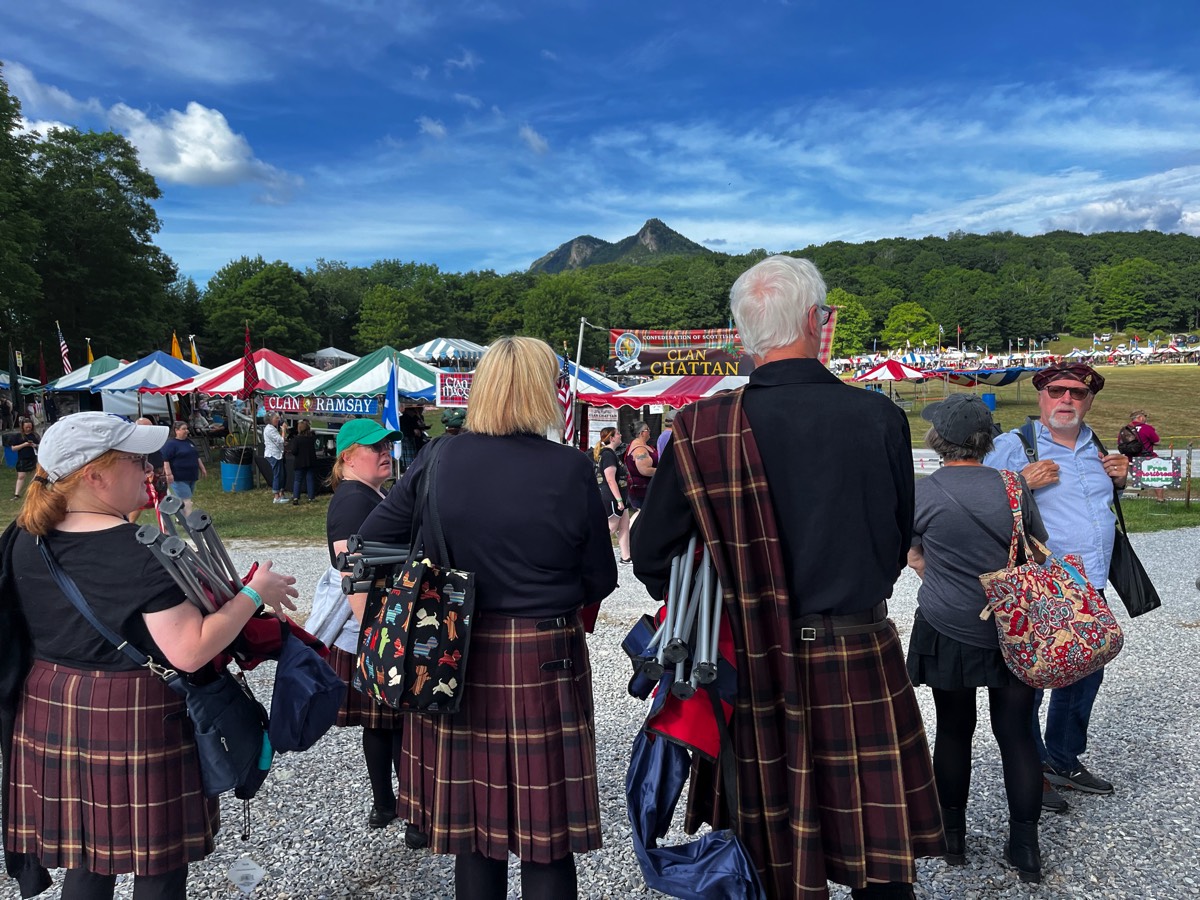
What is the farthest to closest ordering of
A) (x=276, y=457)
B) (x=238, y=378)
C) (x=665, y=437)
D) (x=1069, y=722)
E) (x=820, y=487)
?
1. (x=238, y=378)
2. (x=276, y=457)
3. (x=665, y=437)
4. (x=1069, y=722)
5. (x=820, y=487)

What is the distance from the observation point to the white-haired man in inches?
68.9

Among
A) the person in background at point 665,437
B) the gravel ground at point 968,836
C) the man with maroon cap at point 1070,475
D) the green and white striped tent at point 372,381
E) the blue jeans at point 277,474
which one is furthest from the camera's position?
the blue jeans at point 277,474

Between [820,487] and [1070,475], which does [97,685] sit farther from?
[1070,475]

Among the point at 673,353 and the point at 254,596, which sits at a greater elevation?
the point at 673,353

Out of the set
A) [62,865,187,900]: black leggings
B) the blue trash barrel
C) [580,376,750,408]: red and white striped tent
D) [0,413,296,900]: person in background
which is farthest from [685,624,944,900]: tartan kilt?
the blue trash barrel

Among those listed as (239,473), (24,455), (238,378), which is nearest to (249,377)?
(238,378)

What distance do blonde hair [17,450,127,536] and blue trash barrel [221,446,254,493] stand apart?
640 inches

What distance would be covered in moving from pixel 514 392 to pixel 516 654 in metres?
0.72

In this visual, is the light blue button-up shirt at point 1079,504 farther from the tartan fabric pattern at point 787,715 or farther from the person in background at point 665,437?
the tartan fabric pattern at point 787,715

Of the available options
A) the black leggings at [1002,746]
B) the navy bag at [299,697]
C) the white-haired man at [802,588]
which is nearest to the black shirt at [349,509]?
the navy bag at [299,697]

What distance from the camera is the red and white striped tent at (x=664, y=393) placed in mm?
15695

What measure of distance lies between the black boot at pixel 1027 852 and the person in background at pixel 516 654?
1801 millimetres

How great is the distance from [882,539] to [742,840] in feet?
2.59

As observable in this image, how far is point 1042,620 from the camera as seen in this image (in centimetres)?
271
